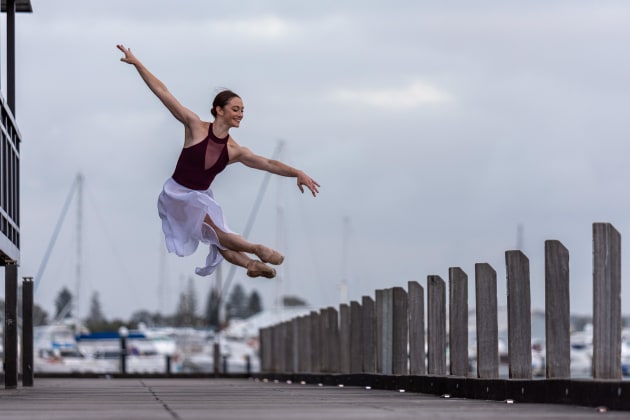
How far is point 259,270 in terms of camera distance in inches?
555

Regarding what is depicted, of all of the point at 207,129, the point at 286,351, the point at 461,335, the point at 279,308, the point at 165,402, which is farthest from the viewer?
the point at 279,308

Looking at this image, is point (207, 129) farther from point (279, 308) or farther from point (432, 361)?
point (279, 308)

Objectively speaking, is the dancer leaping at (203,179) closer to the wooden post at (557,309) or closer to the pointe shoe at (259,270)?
the pointe shoe at (259,270)

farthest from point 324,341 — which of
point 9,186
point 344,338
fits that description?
point 9,186

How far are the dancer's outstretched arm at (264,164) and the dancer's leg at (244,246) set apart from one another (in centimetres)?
66

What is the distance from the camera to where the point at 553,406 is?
11547mm

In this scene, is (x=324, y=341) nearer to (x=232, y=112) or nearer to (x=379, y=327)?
(x=379, y=327)

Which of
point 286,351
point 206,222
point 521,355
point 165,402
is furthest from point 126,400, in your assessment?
point 286,351

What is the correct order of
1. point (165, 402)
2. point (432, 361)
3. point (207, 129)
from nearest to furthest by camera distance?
point (165, 402)
point (207, 129)
point (432, 361)

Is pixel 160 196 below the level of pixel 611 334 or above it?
above

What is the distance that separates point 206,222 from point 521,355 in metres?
3.33

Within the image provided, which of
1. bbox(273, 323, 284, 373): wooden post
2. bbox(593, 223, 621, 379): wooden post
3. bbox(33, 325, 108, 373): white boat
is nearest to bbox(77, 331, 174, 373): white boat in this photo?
bbox(33, 325, 108, 373): white boat

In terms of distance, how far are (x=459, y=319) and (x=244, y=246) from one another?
A: 2562 millimetres

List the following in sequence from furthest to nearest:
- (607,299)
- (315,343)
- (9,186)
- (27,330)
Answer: (315,343) → (27,330) → (9,186) → (607,299)
